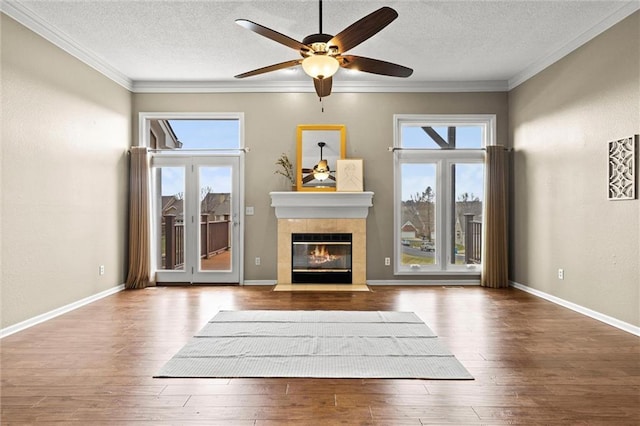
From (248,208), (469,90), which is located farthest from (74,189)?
(469,90)

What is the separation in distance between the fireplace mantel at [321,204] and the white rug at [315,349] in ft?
7.03

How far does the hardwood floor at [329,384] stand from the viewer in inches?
84.2

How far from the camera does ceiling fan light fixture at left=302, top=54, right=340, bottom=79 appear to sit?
3.19 meters

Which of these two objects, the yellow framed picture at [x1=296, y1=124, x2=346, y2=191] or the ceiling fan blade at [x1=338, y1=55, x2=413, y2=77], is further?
the yellow framed picture at [x1=296, y1=124, x2=346, y2=191]

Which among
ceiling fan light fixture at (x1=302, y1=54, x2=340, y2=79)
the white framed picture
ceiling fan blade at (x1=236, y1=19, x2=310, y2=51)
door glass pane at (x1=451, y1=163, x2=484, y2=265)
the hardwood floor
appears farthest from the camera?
door glass pane at (x1=451, y1=163, x2=484, y2=265)

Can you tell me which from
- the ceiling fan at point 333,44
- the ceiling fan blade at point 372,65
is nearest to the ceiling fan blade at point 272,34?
the ceiling fan at point 333,44

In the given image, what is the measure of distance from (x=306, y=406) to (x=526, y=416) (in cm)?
113

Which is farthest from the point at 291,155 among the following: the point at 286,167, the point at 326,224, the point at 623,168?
the point at 623,168

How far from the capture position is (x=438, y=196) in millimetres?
6199

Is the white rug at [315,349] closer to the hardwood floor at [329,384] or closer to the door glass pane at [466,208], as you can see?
the hardwood floor at [329,384]

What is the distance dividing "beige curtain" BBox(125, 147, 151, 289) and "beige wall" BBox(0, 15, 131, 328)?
19 cm

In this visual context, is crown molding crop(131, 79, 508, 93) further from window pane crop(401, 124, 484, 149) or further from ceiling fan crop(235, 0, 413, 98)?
ceiling fan crop(235, 0, 413, 98)

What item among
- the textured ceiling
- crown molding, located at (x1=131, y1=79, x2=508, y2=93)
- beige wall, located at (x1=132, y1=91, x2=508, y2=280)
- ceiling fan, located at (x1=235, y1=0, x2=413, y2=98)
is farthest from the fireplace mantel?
ceiling fan, located at (x1=235, y1=0, x2=413, y2=98)

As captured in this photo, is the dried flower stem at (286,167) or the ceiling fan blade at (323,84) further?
the dried flower stem at (286,167)
